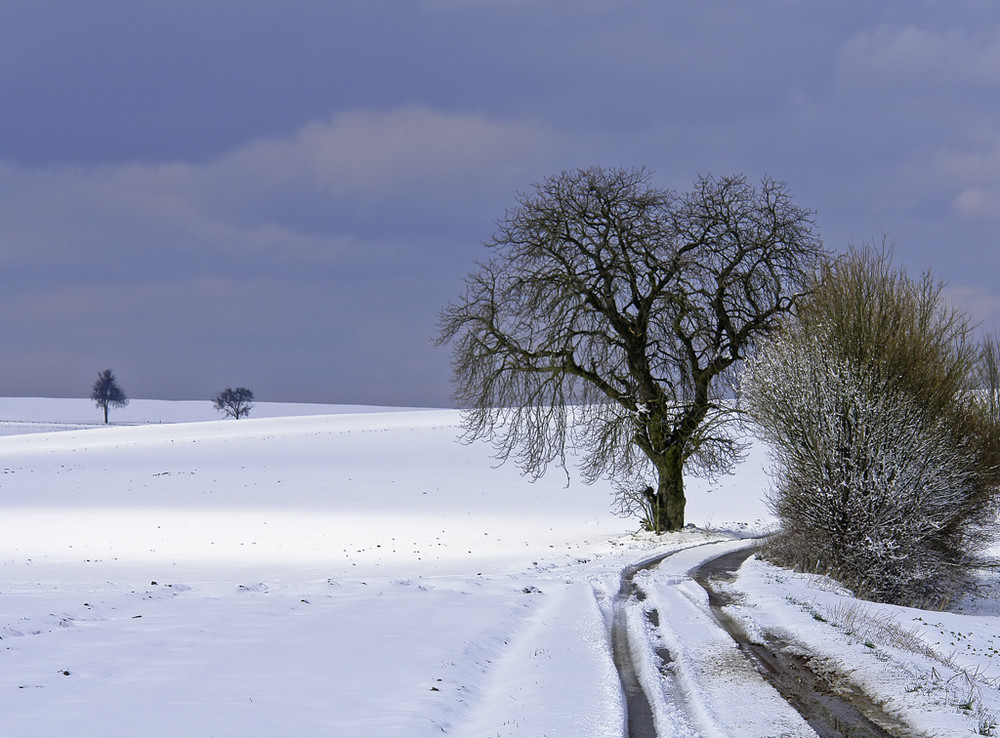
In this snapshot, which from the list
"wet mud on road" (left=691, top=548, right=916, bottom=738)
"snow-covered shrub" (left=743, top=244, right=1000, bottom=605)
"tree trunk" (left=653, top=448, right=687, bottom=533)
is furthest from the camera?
"tree trunk" (left=653, top=448, right=687, bottom=533)

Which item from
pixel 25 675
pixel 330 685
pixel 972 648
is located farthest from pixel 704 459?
pixel 25 675

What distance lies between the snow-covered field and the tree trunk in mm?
1103

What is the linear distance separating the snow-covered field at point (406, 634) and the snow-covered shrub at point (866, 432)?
206 cm

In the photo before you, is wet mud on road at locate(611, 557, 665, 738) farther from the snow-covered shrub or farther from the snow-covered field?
the snow-covered shrub

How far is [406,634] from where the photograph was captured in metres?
11.7

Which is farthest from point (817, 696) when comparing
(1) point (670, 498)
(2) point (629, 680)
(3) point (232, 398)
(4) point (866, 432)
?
(3) point (232, 398)

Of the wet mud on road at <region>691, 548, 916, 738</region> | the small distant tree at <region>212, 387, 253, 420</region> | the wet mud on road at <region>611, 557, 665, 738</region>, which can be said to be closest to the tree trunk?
the wet mud on road at <region>611, 557, 665, 738</region>

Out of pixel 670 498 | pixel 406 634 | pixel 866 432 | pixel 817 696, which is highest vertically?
pixel 866 432

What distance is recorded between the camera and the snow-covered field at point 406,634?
7.91m

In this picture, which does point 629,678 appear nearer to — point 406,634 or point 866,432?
point 406,634

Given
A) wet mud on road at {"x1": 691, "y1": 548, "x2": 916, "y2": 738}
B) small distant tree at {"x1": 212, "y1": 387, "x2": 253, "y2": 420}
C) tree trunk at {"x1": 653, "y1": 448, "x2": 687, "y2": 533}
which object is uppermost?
small distant tree at {"x1": 212, "y1": 387, "x2": 253, "y2": 420}

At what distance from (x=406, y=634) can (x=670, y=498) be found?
17.9 meters

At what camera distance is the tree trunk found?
2773 centimetres

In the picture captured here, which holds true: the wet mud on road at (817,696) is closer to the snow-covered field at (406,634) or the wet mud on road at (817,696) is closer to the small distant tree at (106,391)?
the snow-covered field at (406,634)
